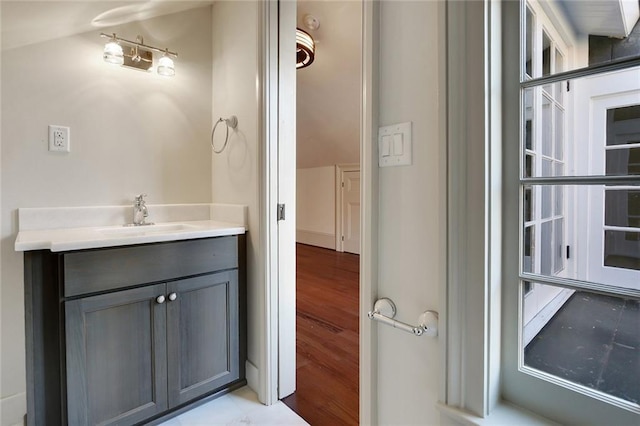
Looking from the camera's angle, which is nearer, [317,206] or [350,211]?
[350,211]

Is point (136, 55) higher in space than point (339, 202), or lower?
higher

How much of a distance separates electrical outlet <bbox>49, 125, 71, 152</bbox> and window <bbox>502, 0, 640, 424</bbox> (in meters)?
1.89

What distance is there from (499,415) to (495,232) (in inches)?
16.0

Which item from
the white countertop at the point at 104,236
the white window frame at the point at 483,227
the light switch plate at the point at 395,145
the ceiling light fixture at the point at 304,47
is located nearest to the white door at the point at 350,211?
the ceiling light fixture at the point at 304,47

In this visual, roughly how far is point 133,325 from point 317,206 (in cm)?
443

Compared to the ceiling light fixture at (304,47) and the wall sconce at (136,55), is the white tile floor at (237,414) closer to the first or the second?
the wall sconce at (136,55)

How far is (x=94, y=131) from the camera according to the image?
5.48 feet

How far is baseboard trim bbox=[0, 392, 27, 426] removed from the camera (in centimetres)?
142

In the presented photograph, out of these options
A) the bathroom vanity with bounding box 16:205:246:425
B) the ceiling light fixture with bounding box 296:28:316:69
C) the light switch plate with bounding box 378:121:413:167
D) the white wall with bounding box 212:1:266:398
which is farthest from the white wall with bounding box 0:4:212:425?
the light switch plate with bounding box 378:121:413:167

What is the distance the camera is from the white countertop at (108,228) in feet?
3.94

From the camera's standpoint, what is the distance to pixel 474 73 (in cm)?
72

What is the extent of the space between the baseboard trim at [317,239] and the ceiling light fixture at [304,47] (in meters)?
3.27

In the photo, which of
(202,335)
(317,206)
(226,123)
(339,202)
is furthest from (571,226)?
(317,206)

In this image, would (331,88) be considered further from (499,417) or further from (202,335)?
(499,417)
